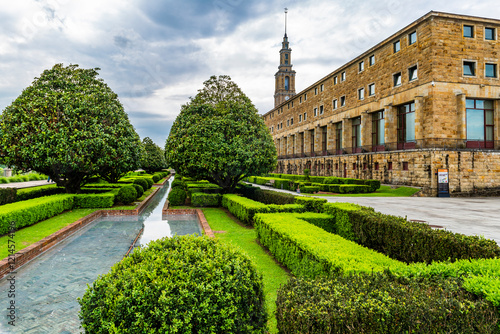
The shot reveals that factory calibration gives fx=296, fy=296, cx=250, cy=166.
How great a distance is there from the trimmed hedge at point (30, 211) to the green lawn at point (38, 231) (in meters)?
0.23

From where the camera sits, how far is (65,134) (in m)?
15.0

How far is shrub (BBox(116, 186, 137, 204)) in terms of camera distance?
55.3 feet

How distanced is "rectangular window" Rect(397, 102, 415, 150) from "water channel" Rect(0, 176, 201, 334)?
80.9ft

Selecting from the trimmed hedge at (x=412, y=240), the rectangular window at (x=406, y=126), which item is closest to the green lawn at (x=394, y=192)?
the rectangular window at (x=406, y=126)

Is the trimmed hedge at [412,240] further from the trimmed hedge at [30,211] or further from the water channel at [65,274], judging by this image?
the trimmed hedge at [30,211]

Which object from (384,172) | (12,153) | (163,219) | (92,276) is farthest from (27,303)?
(384,172)

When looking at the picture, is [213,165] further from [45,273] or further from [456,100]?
[456,100]

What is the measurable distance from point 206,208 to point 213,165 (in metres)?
2.37

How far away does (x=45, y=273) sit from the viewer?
664 cm

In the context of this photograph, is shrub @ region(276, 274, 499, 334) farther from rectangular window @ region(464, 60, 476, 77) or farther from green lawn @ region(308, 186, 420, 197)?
rectangular window @ region(464, 60, 476, 77)

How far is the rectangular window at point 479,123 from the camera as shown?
26392 millimetres

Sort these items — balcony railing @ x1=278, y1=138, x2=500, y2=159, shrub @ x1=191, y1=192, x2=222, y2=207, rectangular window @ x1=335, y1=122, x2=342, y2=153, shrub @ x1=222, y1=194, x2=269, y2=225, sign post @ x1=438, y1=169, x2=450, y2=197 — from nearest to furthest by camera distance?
shrub @ x1=222, y1=194, x2=269, y2=225 → shrub @ x1=191, y1=192, x2=222, y2=207 → sign post @ x1=438, y1=169, x2=450, y2=197 → balcony railing @ x1=278, y1=138, x2=500, y2=159 → rectangular window @ x1=335, y1=122, x2=342, y2=153

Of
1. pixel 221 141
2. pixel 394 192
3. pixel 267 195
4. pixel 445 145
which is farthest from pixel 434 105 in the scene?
pixel 221 141

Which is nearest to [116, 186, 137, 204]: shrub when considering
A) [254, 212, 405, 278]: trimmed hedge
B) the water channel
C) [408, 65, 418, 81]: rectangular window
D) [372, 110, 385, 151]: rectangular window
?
the water channel
